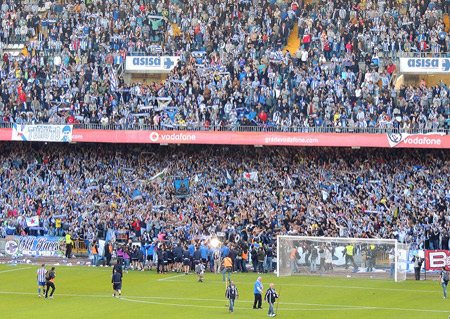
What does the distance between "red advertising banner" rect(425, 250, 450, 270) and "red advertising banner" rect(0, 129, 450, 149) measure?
7323mm

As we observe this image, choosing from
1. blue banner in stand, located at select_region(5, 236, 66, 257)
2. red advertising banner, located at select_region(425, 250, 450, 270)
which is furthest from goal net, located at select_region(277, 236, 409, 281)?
blue banner in stand, located at select_region(5, 236, 66, 257)

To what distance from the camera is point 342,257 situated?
4012 cm

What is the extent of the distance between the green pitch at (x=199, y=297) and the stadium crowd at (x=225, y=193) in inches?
160

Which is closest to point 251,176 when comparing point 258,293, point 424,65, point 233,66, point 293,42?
point 233,66

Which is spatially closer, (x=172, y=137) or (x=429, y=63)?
(x=172, y=137)

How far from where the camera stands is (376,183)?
46.9 meters

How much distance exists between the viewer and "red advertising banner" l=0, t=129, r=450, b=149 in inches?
1827

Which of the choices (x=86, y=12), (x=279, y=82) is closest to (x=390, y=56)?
(x=279, y=82)

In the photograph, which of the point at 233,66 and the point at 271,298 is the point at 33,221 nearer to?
the point at 233,66

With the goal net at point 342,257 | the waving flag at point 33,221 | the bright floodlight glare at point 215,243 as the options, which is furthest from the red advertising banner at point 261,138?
the bright floodlight glare at point 215,243

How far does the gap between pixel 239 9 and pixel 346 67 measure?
871 cm

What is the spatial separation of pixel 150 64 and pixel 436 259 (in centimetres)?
2178

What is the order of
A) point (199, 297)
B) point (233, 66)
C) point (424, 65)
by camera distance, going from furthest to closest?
1. point (233, 66)
2. point (424, 65)
3. point (199, 297)

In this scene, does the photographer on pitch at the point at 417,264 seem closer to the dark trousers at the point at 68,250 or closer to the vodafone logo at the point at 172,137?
the vodafone logo at the point at 172,137
